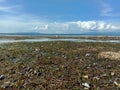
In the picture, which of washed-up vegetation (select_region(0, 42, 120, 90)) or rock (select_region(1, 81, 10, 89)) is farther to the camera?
washed-up vegetation (select_region(0, 42, 120, 90))

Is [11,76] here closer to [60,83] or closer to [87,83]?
[60,83]

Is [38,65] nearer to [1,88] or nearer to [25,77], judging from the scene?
[25,77]

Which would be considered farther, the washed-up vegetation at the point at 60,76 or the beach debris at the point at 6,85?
the washed-up vegetation at the point at 60,76

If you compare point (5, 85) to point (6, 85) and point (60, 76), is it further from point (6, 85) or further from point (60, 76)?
point (60, 76)

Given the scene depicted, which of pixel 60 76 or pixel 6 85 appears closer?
pixel 6 85

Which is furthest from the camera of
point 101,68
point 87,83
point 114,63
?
point 114,63

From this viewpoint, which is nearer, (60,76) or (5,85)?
(5,85)

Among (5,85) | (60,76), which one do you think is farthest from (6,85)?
(60,76)

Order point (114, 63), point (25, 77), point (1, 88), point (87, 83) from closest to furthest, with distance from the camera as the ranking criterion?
point (1, 88) → point (87, 83) → point (25, 77) → point (114, 63)

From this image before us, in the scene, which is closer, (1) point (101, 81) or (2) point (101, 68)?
(1) point (101, 81)

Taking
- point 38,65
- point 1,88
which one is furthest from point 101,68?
point 1,88

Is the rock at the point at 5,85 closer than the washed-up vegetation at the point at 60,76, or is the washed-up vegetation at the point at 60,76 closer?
the rock at the point at 5,85
